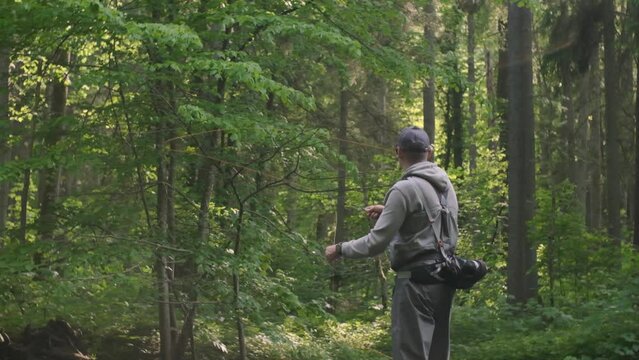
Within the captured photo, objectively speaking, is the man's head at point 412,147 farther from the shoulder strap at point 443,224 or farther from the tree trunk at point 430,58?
the tree trunk at point 430,58

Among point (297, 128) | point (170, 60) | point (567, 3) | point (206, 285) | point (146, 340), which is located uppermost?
point (567, 3)

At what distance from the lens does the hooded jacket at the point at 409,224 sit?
4379 millimetres

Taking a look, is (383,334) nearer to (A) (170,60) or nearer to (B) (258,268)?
(B) (258,268)

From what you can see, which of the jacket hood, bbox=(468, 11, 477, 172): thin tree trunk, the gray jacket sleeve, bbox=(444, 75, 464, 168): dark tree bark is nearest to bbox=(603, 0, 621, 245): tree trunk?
bbox=(468, 11, 477, 172): thin tree trunk

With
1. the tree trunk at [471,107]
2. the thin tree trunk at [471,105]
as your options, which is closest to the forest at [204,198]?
the thin tree trunk at [471,105]

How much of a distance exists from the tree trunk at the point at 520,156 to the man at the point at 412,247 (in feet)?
28.5

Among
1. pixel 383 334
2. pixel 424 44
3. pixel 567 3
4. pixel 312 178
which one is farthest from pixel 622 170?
pixel 312 178

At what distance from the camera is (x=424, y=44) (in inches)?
380

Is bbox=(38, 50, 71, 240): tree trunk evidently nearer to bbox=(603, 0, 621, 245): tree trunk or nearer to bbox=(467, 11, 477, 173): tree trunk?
bbox=(467, 11, 477, 173): tree trunk

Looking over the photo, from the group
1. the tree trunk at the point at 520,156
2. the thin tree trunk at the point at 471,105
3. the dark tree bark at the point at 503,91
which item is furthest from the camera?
the thin tree trunk at the point at 471,105

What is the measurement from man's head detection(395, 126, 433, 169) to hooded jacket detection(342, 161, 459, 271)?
0.21 ft

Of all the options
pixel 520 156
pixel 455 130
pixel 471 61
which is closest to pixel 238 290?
pixel 520 156

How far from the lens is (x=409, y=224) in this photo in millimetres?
4441

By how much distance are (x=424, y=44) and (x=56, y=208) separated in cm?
474
